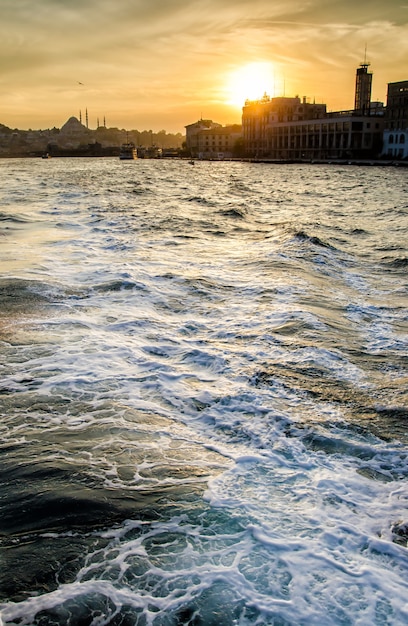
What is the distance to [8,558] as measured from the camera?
3.19 m

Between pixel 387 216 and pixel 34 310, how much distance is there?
19.1 m

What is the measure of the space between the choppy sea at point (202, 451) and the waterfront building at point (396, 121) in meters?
75.2

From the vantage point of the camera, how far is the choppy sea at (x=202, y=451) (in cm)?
303

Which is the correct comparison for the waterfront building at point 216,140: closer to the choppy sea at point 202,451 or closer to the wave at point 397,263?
the wave at point 397,263

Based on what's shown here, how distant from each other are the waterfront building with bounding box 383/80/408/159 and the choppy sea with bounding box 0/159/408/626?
75240mm

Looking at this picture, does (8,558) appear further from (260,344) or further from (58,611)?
(260,344)

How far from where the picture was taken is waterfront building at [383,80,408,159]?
252 feet

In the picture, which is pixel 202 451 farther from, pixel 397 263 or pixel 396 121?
pixel 396 121

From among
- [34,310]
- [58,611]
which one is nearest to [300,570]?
[58,611]

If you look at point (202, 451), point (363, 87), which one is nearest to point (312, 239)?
point (202, 451)

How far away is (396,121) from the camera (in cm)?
7944

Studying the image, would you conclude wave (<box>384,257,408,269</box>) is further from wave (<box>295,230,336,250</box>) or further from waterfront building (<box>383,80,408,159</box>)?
waterfront building (<box>383,80,408,159</box>)

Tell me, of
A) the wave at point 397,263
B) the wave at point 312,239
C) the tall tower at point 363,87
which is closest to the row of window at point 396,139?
the tall tower at point 363,87

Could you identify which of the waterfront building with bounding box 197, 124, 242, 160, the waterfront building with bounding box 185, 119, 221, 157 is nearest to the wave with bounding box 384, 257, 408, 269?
the waterfront building with bounding box 197, 124, 242, 160
